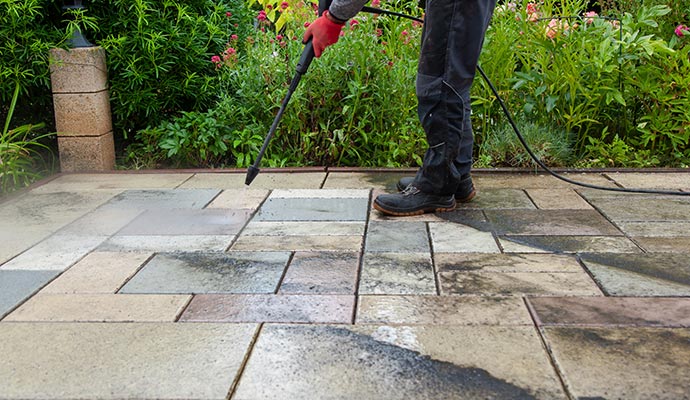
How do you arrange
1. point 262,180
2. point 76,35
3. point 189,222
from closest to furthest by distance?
point 189,222 < point 262,180 < point 76,35

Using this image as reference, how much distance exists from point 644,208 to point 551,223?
→ 526 millimetres

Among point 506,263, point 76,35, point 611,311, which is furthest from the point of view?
point 76,35

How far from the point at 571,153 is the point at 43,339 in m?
3.20

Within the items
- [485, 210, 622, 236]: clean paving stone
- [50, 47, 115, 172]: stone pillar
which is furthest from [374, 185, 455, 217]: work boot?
[50, 47, 115, 172]: stone pillar

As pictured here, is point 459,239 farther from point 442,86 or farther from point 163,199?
point 163,199

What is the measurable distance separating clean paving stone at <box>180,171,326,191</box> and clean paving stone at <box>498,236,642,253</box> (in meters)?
1.27

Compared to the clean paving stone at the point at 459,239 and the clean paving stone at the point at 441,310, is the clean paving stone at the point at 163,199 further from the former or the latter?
the clean paving stone at the point at 441,310

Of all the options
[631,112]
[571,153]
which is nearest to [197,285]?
[571,153]

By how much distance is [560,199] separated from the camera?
3246 mm

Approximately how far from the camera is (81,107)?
401 centimetres

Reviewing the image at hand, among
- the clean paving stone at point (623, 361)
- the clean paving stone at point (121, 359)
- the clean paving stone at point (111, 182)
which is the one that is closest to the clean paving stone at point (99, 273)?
the clean paving stone at point (121, 359)

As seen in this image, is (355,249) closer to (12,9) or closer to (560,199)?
(560,199)

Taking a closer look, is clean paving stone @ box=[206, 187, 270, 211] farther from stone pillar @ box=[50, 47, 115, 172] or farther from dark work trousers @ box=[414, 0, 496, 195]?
stone pillar @ box=[50, 47, 115, 172]

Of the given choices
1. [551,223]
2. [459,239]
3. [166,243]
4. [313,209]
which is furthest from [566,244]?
[166,243]
